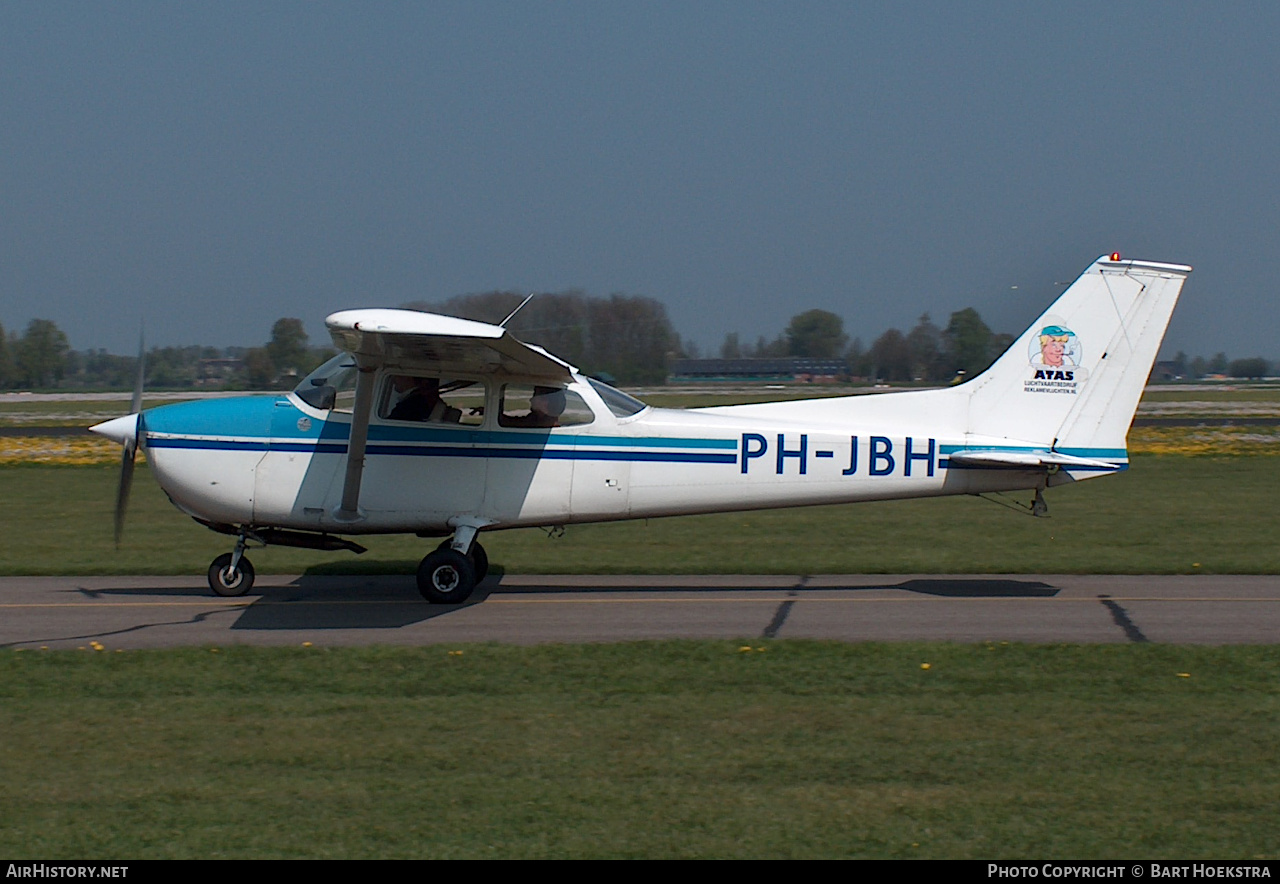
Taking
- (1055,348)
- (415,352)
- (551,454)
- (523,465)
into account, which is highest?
(1055,348)

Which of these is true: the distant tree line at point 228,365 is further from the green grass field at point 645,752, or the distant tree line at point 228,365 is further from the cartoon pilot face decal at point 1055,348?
the cartoon pilot face decal at point 1055,348

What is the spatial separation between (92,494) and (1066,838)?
17825 millimetres

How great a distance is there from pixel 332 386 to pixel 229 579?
6.45ft

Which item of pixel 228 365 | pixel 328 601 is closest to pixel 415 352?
pixel 328 601

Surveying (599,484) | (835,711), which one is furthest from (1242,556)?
(835,711)

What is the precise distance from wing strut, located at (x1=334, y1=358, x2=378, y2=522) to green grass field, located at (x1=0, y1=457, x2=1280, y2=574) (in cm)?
215

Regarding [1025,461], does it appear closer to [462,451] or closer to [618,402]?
[618,402]

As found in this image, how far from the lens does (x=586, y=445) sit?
34.0ft

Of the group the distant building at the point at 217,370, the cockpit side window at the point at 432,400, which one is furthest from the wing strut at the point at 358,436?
the distant building at the point at 217,370

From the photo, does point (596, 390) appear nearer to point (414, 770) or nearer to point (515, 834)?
point (414, 770)

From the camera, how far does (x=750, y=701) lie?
6762 millimetres

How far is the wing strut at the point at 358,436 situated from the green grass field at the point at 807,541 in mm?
2147

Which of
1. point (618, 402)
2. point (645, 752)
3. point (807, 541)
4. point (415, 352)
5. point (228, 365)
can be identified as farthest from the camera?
point (807, 541)

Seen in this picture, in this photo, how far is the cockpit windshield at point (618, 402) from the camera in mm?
10492
